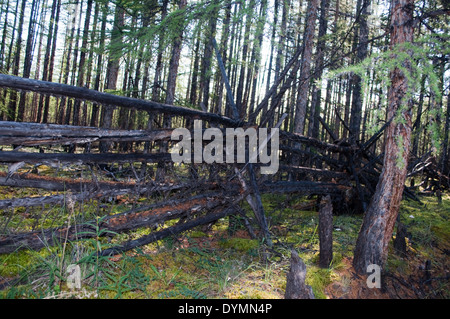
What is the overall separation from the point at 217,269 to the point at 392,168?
2.58 meters

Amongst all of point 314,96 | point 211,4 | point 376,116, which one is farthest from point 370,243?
point 314,96

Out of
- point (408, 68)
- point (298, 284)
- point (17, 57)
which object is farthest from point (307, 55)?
point (17, 57)

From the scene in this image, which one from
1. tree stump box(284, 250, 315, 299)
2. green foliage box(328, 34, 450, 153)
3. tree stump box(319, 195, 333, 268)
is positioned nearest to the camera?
tree stump box(284, 250, 315, 299)

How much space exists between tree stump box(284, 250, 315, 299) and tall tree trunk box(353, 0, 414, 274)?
140 cm

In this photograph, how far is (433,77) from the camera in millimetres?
2584

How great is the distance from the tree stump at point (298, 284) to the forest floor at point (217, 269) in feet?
0.99

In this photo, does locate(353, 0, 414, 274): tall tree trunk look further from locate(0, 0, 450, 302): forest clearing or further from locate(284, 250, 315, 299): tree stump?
locate(284, 250, 315, 299): tree stump

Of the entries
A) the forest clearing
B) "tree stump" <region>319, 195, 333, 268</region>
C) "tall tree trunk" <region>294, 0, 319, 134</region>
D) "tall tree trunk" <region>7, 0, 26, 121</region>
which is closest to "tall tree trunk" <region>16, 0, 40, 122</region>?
"tall tree trunk" <region>7, 0, 26, 121</region>

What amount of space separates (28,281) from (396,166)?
13.8 ft

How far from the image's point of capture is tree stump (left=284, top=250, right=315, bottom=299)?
7.96ft

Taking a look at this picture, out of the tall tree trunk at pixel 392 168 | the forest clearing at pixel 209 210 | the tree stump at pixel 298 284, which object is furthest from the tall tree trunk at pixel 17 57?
the tall tree trunk at pixel 392 168

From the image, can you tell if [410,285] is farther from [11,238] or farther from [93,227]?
[11,238]

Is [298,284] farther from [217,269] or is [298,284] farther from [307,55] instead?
[307,55]

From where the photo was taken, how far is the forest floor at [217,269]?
2482mm
